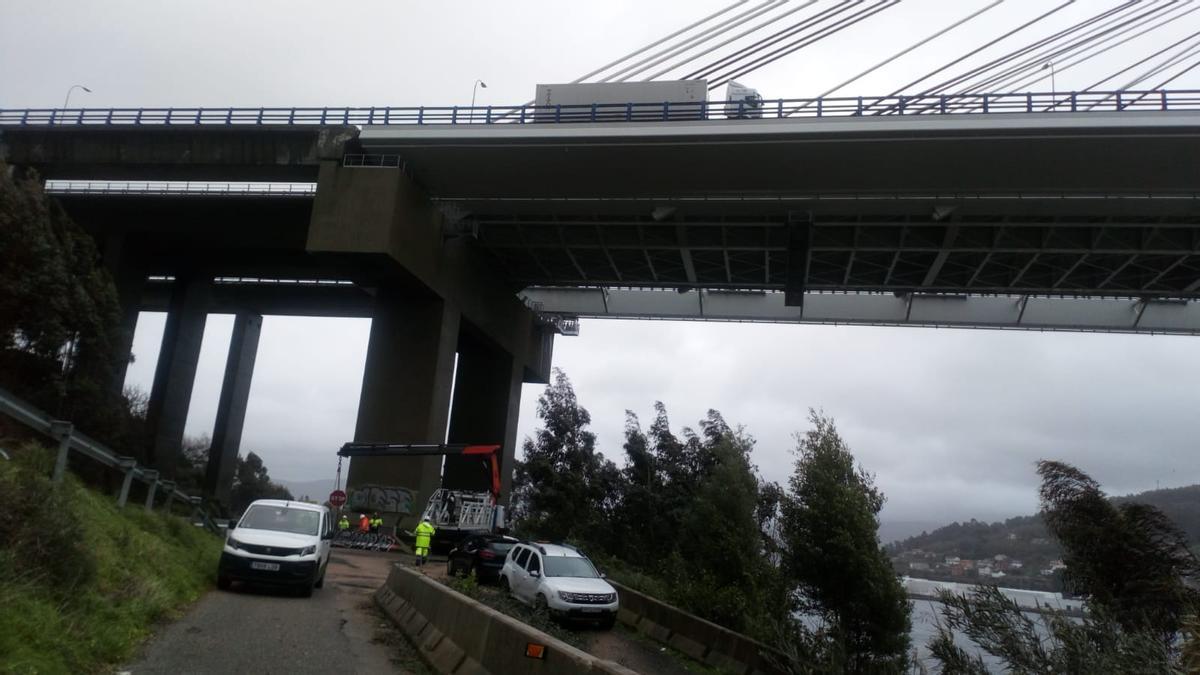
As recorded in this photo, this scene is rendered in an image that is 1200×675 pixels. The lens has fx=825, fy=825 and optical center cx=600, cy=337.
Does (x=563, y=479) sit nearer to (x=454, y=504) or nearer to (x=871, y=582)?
(x=454, y=504)

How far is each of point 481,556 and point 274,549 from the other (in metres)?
8.09

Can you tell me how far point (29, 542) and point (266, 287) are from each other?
47807mm

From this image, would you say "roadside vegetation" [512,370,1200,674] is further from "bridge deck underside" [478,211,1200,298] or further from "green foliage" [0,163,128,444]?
"green foliage" [0,163,128,444]

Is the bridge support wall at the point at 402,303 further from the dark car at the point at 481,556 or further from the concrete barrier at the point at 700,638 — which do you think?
the concrete barrier at the point at 700,638

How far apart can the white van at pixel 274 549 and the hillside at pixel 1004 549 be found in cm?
1080

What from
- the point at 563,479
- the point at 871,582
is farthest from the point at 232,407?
the point at 871,582

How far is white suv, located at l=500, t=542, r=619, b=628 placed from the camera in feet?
54.4

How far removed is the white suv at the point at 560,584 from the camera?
1659 centimetres

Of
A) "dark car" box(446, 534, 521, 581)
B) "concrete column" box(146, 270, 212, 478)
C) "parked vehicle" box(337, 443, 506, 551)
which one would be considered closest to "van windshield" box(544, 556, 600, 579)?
"dark car" box(446, 534, 521, 581)

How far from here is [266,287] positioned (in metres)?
53.6

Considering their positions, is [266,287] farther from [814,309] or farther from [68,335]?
[814,309]

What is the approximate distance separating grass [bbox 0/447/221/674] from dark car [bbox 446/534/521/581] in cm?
923

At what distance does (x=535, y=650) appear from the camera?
7.04 metres

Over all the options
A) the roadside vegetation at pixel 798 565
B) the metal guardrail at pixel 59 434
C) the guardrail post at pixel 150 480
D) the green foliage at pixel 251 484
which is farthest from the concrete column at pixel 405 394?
the green foliage at pixel 251 484
